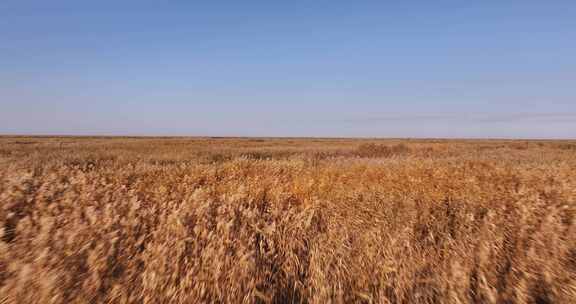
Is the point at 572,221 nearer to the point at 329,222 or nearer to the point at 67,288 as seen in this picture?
the point at 329,222

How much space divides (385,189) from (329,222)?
1.61 m

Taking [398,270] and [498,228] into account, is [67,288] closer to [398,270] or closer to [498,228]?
[398,270]

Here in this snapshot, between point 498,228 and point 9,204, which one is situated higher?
point 9,204

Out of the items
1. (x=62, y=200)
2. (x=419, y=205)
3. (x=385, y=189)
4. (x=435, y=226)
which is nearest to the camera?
(x=62, y=200)

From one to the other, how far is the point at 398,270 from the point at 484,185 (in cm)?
333

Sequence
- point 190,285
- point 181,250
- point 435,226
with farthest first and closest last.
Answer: point 435,226 → point 181,250 → point 190,285

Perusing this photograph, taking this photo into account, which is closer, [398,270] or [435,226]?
[398,270]

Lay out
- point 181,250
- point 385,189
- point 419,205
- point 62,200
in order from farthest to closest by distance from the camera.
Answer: point 385,189 < point 419,205 < point 62,200 < point 181,250

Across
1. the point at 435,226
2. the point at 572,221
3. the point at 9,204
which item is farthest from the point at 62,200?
the point at 572,221

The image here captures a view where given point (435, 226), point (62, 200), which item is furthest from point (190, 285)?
point (435, 226)

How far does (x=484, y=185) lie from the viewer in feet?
16.2

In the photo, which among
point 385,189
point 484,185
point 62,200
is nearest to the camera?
point 62,200

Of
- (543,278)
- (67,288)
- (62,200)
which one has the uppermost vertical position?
(62,200)

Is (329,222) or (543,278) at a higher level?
(329,222)
